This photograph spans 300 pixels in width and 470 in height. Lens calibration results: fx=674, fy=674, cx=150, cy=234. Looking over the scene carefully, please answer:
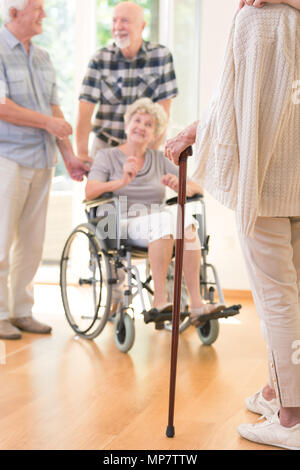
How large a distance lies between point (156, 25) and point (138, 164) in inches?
69.5

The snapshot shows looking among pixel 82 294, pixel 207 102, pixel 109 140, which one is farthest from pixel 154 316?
pixel 207 102

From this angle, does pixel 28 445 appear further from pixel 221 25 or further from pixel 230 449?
pixel 221 25

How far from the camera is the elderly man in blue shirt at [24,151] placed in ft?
10.2

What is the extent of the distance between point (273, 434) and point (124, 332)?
122 centimetres

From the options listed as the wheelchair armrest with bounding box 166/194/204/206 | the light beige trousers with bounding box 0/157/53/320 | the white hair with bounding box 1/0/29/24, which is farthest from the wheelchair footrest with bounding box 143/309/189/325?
the white hair with bounding box 1/0/29/24

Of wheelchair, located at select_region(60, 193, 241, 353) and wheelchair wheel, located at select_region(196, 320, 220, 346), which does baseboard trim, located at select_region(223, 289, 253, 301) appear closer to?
wheelchair, located at select_region(60, 193, 241, 353)

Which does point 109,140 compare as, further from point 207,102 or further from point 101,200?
point 207,102

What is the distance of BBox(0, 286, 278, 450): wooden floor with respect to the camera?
1877mm

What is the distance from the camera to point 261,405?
2104 mm

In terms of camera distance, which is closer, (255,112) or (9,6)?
(255,112)

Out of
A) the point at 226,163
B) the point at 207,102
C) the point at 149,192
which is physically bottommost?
the point at 149,192

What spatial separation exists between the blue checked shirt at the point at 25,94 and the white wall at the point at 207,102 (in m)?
1.41

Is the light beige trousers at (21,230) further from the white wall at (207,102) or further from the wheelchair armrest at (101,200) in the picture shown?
the white wall at (207,102)

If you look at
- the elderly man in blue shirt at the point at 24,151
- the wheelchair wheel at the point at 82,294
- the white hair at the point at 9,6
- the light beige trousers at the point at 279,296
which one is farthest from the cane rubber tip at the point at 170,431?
the white hair at the point at 9,6
